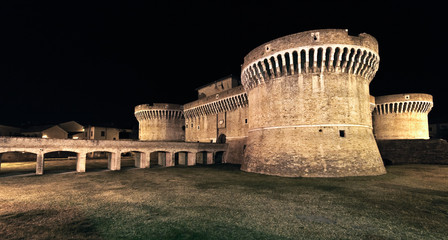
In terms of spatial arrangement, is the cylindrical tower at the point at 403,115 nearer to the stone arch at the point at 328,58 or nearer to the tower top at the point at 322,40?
Result: the tower top at the point at 322,40

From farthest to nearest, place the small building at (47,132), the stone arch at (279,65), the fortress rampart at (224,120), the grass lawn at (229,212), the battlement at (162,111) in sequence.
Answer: the small building at (47,132) < the battlement at (162,111) < the fortress rampart at (224,120) < the stone arch at (279,65) < the grass lawn at (229,212)

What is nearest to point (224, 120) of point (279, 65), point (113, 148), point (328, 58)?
point (279, 65)

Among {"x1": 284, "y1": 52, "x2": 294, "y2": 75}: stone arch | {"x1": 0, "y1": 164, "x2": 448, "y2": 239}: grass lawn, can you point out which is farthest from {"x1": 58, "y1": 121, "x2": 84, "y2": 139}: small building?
{"x1": 284, "y1": 52, "x2": 294, "y2": 75}: stone arch

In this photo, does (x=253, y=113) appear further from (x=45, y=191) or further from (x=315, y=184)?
(x=45, y=191)

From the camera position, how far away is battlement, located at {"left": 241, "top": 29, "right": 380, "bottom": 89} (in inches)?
723

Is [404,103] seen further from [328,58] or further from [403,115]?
[328,58]

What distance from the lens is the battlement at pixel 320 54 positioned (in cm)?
1836

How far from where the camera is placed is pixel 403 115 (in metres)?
34.1

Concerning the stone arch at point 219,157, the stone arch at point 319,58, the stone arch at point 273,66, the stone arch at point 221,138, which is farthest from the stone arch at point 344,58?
the stone arch at point 219,157

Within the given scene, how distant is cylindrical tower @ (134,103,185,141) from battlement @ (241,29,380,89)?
25651 mm

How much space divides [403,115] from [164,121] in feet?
131

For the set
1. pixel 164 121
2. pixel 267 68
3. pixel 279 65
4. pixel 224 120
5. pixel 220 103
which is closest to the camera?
pixel 279 65

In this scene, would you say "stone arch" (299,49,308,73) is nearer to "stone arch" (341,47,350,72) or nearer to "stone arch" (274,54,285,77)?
"stone arch" (274,54,285,77)

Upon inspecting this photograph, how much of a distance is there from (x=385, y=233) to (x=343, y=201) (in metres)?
3.66
